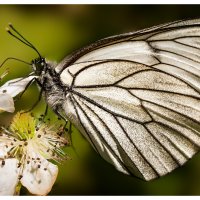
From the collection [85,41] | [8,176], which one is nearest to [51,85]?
[8,176]

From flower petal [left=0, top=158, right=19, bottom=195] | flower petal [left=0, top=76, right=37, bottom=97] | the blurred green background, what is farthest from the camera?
the blurred green background

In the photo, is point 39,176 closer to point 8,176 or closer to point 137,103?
point 8,176

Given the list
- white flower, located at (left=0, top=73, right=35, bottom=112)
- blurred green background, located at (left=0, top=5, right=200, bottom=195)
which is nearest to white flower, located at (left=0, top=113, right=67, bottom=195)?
white flower, located at (left=0, top=73, right=35, bottom=112)

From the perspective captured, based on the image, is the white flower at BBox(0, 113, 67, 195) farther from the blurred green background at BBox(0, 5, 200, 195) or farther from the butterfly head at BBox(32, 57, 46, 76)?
the blurred green background at BBox(0, 5, 200, 195)

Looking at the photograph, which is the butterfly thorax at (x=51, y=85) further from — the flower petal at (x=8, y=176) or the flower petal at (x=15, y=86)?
the flower petal at (x=8, y=176)

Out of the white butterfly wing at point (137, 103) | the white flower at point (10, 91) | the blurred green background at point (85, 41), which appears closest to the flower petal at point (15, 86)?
the white flower at point (10, 91)

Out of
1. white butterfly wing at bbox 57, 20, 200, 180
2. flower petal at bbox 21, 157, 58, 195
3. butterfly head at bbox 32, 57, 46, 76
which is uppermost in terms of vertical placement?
butterfly head at bbox 32, 57, 46, 76
